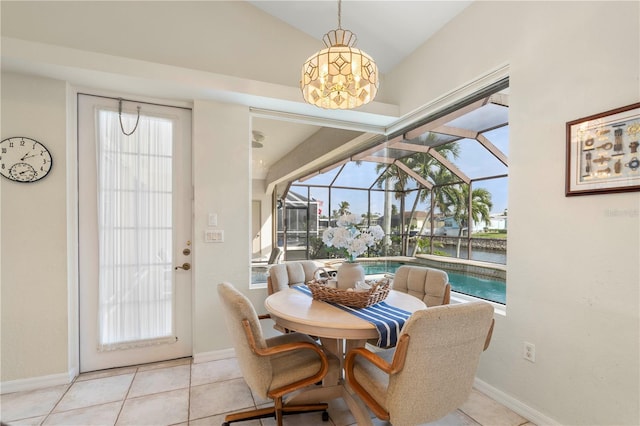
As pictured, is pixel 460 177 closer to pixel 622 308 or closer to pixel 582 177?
pixel 582 177

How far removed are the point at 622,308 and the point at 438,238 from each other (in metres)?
3.07

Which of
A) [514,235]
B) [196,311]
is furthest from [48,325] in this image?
[514,235]

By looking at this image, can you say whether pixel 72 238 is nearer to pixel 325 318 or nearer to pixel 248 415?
pixel 248 415

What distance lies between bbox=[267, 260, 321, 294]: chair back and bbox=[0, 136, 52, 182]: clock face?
6.35 ft

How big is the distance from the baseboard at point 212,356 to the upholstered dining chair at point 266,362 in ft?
3.29

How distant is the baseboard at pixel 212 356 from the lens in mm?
2689

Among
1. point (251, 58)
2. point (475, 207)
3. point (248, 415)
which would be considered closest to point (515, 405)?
point (248, 415)

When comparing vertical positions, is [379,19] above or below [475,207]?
above

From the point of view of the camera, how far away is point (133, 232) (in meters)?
2.63

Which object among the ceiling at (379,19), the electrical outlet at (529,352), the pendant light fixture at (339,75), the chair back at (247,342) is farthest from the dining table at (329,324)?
the ceiling at (379,19)

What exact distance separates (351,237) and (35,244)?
2.43 metres

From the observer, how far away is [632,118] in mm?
1459

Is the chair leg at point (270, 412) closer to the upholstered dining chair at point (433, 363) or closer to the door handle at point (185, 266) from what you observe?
the upholstered dining chair at point (433, 363)

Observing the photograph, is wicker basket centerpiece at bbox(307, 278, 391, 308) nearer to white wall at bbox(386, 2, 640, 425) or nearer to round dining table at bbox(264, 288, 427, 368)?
round dining table at bbox(264, 288, 427, 368)
